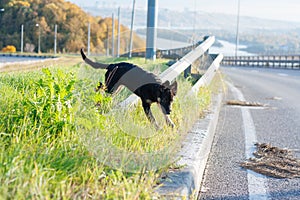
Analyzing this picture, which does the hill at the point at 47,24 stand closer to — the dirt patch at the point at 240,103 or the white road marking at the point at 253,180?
the dirt patch at the point at 240,103

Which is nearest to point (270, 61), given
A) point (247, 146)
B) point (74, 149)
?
point (247, 146)

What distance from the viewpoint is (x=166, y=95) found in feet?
16.6

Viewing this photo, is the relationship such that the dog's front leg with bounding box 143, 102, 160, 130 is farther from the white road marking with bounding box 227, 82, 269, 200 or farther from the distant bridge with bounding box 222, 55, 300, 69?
the distant bridge with bounding box 222, 55, 300, 69

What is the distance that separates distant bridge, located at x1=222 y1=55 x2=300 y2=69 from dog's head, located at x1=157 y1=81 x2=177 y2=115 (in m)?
36.6

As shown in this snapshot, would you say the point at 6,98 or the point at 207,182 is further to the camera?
the point at 6,98

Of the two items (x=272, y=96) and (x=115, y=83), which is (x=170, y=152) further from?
(x=272, y=96)

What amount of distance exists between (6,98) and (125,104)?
50.5 inches

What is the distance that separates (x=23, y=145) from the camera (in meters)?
3.66

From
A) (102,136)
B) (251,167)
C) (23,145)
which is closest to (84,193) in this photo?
(23,145)

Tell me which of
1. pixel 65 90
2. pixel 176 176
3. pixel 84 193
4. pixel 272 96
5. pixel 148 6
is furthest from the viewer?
pixel 272 96

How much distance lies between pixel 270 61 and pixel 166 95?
4446cm

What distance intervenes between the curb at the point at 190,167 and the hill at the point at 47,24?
25.3 metres

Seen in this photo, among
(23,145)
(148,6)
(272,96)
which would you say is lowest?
(272,96)

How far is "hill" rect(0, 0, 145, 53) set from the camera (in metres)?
39.5
